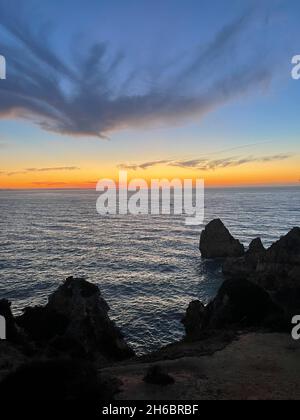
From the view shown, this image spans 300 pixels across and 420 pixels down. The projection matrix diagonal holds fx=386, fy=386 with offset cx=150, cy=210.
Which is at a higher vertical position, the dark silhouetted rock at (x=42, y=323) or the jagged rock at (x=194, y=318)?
the dark silhouetted rock at (x=42, y=323)

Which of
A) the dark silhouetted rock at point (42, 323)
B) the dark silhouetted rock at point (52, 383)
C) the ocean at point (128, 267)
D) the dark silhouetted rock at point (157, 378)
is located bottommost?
the ocean at point (128, 267)

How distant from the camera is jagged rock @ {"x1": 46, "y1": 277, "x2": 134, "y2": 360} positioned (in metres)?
40.9

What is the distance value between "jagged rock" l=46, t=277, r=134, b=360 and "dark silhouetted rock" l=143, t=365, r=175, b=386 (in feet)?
43.8

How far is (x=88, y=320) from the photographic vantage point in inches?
1654

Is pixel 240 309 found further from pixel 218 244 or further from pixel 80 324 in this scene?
pixel 218 244

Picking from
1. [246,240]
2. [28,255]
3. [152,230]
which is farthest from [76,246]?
[246,240]

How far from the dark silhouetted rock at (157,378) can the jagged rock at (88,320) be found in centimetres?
1336

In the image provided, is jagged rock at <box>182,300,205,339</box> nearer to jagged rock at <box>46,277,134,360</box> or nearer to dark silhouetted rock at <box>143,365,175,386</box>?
jagged rock at <box>46,277,134,360</box>

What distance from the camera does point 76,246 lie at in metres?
108

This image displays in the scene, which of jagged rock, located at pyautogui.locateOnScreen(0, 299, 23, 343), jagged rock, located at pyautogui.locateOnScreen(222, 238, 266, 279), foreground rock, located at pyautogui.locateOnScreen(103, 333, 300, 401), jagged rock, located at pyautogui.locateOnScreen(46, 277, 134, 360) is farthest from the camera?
jagged rock, located at pyautogui.locateOnScreen(222, 238, 266, 279)

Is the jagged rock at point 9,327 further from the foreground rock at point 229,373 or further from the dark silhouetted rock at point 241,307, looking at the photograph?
the dark silhouetted rock at point 241,307

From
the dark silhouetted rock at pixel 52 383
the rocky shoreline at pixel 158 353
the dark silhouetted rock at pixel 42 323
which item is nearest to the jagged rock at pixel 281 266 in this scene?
the rocky shoreline at pixel 158 353

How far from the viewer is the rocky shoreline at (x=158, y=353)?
24.3 m

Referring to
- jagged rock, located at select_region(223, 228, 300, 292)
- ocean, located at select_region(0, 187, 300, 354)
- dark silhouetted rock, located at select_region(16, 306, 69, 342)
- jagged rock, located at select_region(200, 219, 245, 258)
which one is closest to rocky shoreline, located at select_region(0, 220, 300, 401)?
dark silhouetted rock, located at select_region(16, 306, 69, 342)
